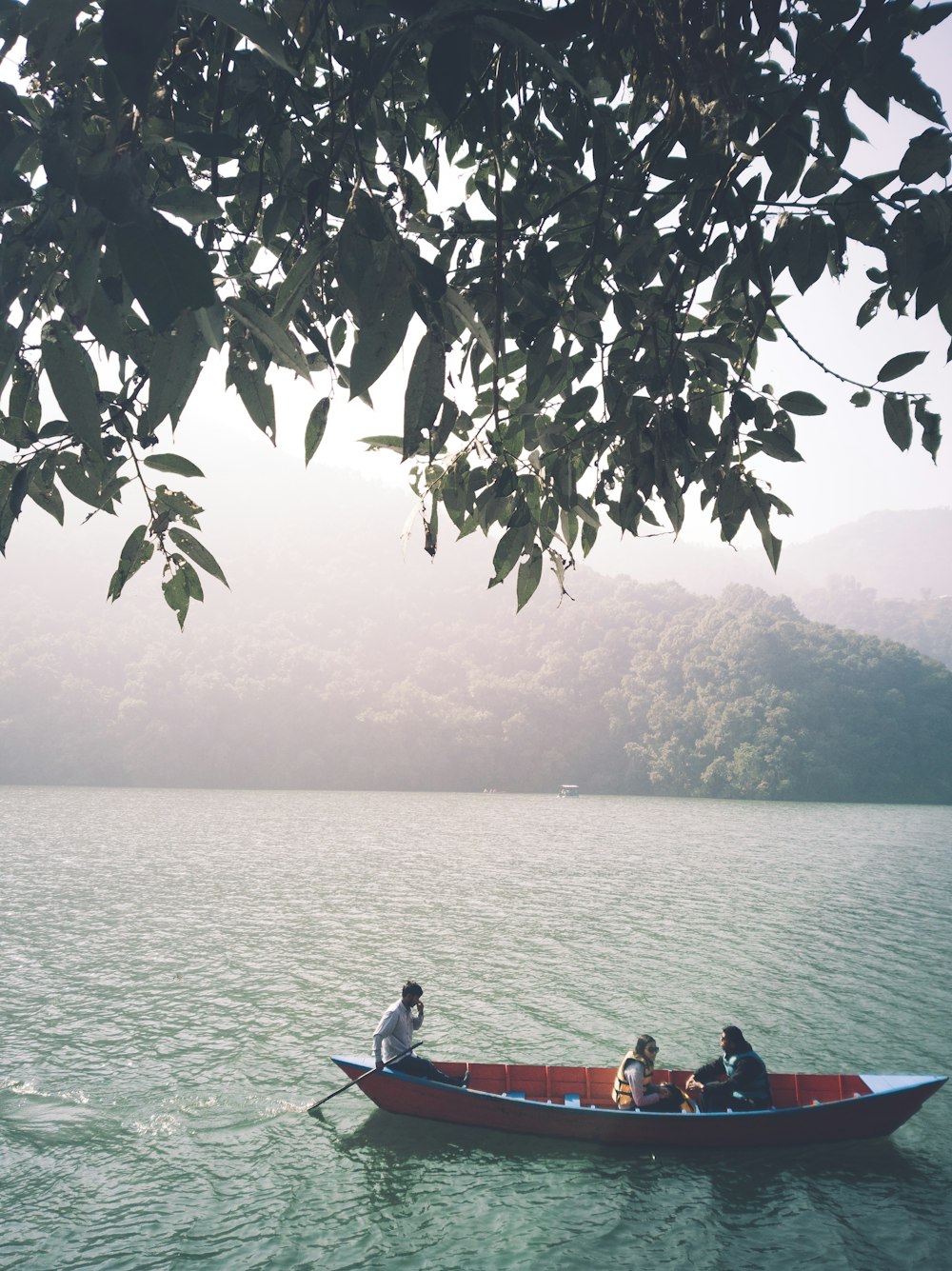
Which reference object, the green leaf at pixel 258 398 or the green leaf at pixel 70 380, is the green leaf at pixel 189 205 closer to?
the green leaf at pixel 70 380

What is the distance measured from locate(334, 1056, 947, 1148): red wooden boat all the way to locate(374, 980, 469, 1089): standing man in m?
0.15

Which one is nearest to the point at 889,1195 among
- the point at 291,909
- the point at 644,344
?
the point at 644,344

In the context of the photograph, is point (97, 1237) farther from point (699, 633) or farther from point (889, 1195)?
point (699, 633)

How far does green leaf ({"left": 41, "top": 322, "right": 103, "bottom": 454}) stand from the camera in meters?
1.02

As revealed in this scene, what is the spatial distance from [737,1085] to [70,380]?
1066 centimetres

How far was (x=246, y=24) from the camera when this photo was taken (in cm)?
83

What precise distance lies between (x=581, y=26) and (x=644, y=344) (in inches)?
72.6

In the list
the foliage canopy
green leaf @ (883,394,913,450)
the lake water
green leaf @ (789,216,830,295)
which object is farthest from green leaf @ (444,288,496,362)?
the lake water

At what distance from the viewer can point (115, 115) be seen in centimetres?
96

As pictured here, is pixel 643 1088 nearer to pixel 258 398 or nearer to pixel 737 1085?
pixel 737 1085

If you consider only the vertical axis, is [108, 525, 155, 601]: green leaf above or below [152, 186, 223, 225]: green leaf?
below

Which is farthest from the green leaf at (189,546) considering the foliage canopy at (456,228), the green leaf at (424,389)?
the green leaf at (424,389)

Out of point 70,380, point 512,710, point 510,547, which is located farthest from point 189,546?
point 512,710

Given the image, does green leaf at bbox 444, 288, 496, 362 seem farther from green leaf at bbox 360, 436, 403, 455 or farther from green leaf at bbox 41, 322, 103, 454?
green leaf at bbox 360, 436, 403, 455
